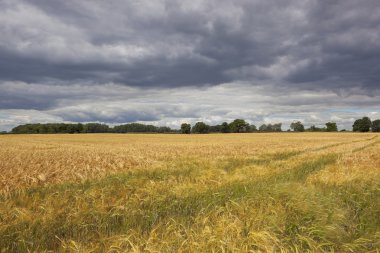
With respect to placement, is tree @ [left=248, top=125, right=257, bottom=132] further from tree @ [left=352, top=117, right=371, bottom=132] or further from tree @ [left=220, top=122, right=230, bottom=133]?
tree @ [left=352, top=117, right=371, bottom=132]

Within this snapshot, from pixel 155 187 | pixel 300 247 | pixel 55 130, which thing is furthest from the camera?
pixel 55 130

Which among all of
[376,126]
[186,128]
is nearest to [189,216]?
[186,128]

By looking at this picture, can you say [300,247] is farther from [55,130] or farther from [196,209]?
[55,130]

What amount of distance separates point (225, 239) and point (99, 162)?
12.1m

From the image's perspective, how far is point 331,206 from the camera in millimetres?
6984

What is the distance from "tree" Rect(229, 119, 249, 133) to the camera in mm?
148000

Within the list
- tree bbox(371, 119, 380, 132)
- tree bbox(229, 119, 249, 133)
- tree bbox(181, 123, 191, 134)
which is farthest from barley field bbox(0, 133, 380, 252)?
tree bbox(371, 119, 380, 132)

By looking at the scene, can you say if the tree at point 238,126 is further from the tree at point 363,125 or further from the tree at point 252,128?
the tree at point 363,125

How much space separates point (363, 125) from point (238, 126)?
217ft

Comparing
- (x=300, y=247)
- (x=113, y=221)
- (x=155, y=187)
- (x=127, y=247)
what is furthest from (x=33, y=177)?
(x=300, y=247)

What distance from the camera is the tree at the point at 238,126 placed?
148000 millimetres

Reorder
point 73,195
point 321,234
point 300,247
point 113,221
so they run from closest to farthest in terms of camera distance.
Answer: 1. point 300,247
2. point 321,234
3. point 113,221
4. point 73,195

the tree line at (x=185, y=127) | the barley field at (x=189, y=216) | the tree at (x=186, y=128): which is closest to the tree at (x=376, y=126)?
the tree line at (x=185, y=127)

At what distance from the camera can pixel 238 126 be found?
148 m
